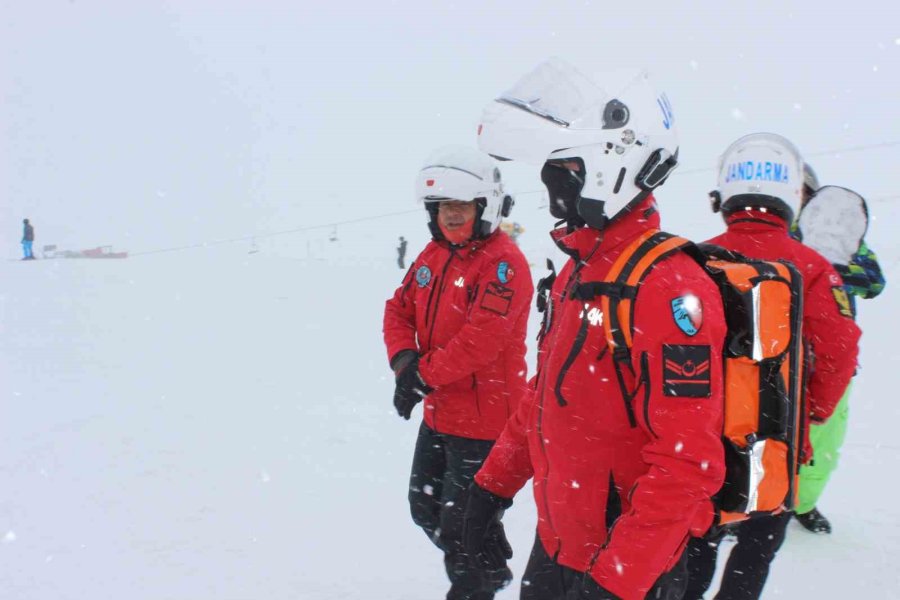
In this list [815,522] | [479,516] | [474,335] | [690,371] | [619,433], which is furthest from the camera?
[815,522]

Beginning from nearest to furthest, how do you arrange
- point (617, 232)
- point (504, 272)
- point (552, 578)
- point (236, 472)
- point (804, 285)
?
point (617, 232)
point (552, 578)
point (804, 285)
point (504, 272)
point (236, 472)

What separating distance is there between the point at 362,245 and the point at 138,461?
988 inches

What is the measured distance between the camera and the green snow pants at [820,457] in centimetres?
355

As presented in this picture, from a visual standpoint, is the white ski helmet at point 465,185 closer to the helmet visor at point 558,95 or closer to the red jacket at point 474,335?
the red jacket at point 474,335

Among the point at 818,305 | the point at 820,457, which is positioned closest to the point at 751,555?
the point at 820,457

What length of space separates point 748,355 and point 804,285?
1.17 metres

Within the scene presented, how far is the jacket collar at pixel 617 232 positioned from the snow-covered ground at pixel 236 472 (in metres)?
2.54

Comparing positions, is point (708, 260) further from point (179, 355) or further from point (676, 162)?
point (179, 355)

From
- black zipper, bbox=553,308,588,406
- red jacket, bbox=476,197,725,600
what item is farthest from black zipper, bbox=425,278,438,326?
black zipper, bbox=553,308,588,406

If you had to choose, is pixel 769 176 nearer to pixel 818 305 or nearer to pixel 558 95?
pixel 818 305

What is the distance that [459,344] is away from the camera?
11.7ft

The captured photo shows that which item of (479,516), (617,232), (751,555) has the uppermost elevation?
(617,232)

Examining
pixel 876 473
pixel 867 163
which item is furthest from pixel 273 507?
pixel 867 163

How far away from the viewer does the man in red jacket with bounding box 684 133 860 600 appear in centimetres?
302
